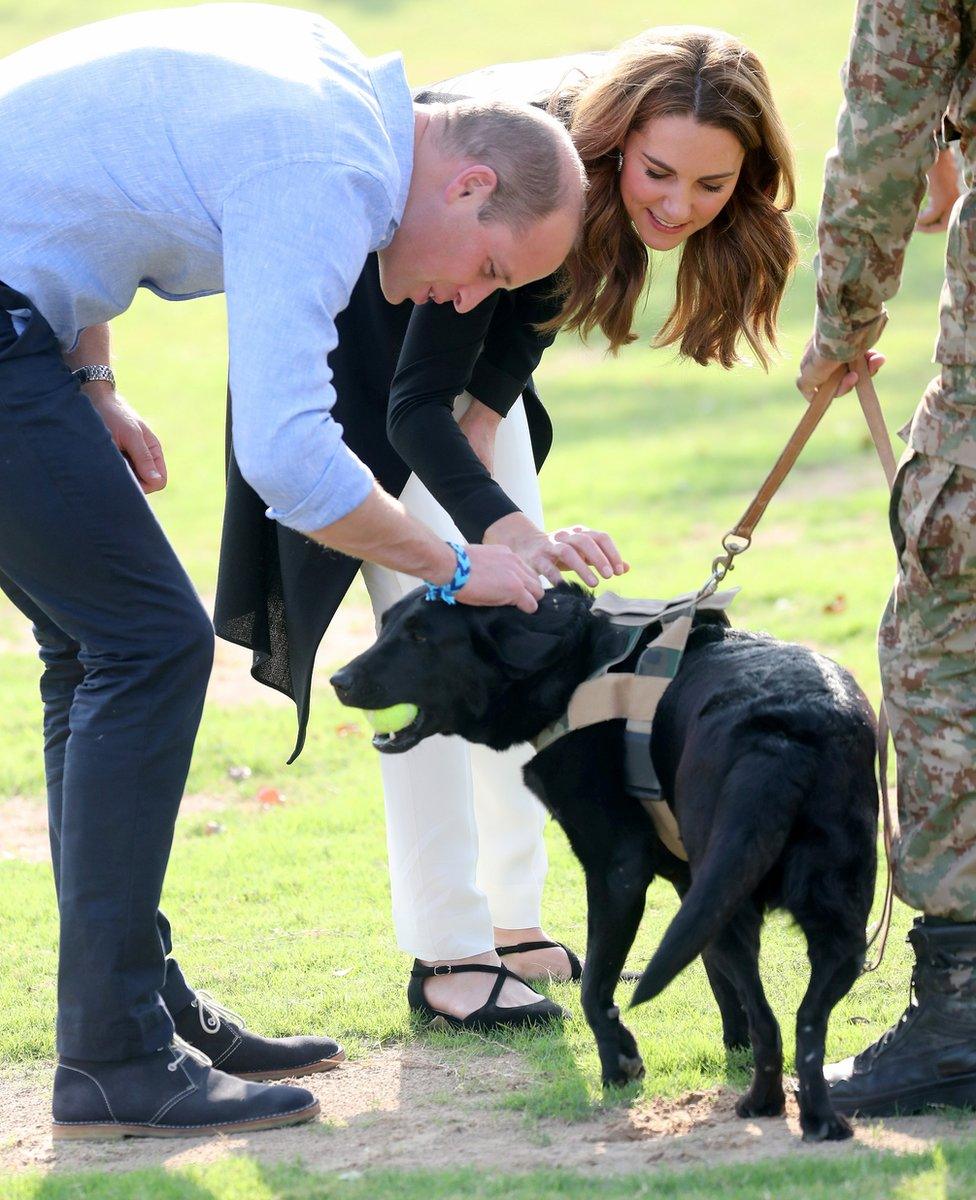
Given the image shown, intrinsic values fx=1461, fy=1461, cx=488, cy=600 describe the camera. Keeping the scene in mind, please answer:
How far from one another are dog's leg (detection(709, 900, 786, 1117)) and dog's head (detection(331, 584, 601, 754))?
71cm

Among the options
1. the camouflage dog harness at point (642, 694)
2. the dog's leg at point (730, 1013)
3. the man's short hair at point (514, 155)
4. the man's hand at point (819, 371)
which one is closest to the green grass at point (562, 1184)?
the dog's leg at point (730, 1013)

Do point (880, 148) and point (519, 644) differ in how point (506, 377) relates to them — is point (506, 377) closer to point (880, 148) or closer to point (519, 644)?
point (519, 644)

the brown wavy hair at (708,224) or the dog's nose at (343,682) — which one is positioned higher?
the brown wavy hair at (708,224)

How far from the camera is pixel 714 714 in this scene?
3016 millimetres

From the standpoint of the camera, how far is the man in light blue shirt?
2.55 metres

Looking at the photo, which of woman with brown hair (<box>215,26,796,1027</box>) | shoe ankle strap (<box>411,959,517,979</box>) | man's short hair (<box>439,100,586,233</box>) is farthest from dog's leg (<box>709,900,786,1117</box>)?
man's short hair (<box>439,100,586,233</box>)

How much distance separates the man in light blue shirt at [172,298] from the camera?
100 inches

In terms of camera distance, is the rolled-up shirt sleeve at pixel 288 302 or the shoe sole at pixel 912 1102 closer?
the rolled-up shirt sleeve at pixel 288 302

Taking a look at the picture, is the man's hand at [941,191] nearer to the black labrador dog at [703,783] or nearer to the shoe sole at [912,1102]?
the black labrador dog at [703,783]

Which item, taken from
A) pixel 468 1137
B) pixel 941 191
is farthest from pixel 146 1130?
pixel 941 191

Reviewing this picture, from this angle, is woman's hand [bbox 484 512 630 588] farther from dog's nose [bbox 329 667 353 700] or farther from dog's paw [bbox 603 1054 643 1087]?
dog's paw [bbox 603 1054 643 1087]

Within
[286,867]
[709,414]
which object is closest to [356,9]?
[709,414]

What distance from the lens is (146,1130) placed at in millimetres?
2986

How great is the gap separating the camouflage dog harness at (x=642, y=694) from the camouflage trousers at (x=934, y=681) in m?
0.43
